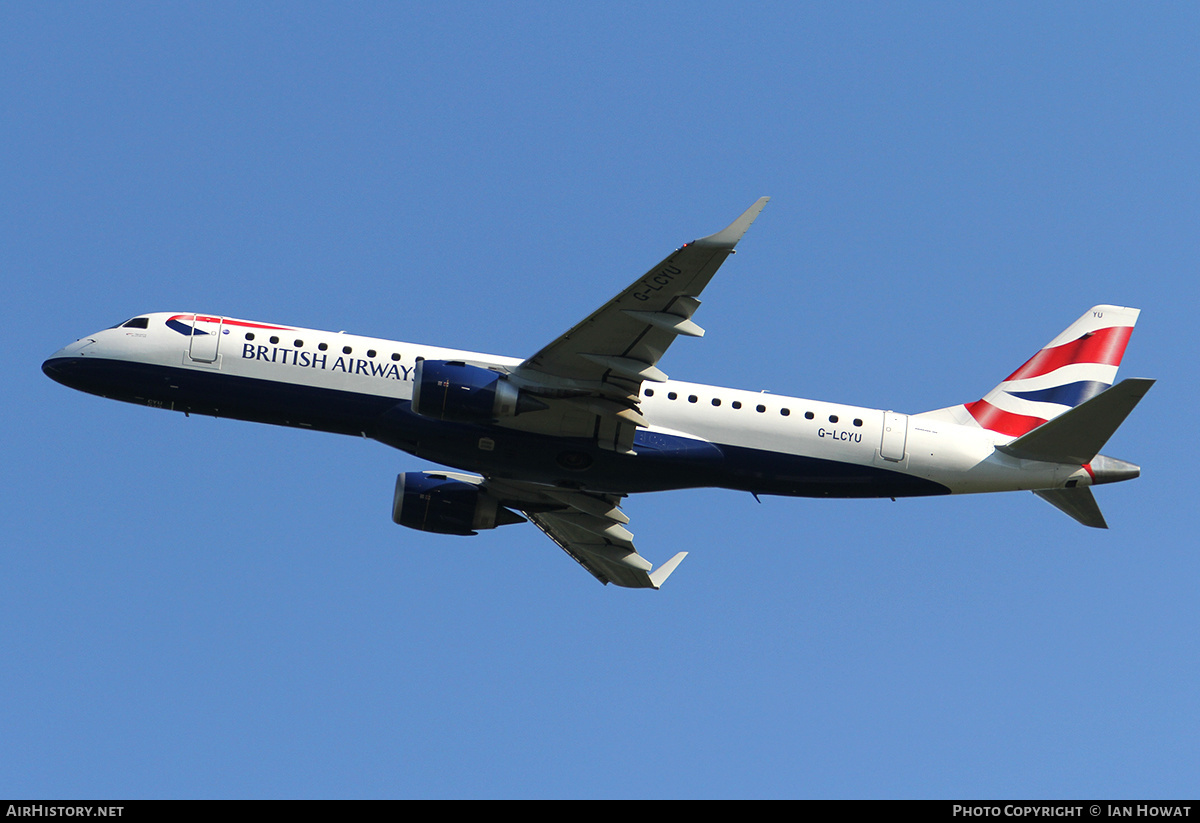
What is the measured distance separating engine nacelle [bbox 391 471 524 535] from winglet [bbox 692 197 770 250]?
49.5 ft

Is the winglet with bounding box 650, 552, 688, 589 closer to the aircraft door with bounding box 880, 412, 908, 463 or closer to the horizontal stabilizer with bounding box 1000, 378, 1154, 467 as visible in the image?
the aircraft door with bounding box 880, 412, 908, 463

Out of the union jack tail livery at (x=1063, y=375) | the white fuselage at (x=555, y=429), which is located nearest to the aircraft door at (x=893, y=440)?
the white fuselage at (x=555, y=429)

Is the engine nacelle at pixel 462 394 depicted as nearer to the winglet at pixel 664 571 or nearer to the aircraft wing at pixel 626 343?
the aircraft wing at pixel 626 343

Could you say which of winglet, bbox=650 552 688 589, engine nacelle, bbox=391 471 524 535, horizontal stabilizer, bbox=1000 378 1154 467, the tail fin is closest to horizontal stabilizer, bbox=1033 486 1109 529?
horizontal stabilizer, bbox=1000 378 1154 467

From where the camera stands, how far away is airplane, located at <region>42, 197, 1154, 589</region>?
3541cm

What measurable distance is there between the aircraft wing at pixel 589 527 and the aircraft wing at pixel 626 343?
16.2ft

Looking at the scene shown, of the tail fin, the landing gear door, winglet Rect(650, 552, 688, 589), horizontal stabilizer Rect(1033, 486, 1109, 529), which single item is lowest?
winglet Rect(650, 552, 688, 589)

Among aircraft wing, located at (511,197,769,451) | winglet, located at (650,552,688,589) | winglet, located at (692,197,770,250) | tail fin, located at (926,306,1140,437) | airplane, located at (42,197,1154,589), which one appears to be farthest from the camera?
winglet, located at (650,552,688,589)
